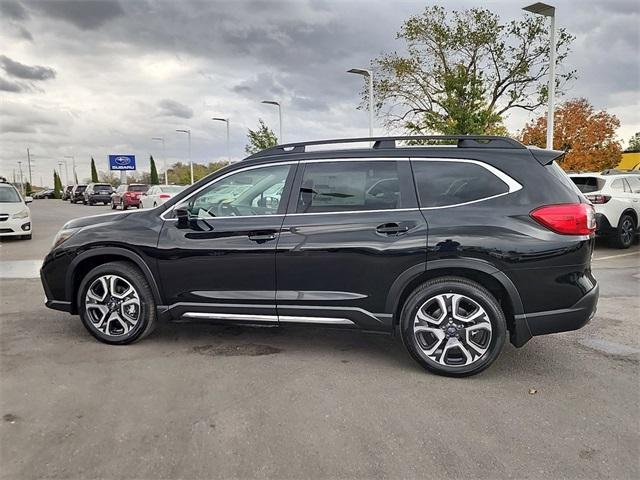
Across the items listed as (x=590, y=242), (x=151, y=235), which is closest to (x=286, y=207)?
(x=151, y=235)

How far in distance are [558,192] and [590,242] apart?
45 cm

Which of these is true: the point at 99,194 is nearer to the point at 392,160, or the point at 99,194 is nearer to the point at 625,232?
the point at 625,232

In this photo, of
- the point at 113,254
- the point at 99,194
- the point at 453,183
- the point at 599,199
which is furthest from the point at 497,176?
the point at 99,194

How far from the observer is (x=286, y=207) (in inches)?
153

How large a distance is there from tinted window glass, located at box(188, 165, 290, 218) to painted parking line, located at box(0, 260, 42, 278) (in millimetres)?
4900

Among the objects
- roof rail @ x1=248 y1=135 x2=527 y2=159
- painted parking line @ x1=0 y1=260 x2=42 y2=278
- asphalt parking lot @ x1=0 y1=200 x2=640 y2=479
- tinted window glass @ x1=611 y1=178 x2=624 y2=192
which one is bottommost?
asphalt parking lot @ x1=0 y1=200 x2=640 y2=479

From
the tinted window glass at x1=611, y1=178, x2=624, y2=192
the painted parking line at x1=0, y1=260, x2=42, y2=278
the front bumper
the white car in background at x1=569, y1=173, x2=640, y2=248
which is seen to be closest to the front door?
the painted parking line at x1=0, y1=260, x2=42, y2=278

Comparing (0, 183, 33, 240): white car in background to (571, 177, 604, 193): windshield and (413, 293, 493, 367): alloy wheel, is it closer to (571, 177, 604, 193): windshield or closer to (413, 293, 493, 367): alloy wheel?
(413, 293, 493, 367): alloy wheel

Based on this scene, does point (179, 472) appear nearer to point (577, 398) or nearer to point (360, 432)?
point (360, 432)

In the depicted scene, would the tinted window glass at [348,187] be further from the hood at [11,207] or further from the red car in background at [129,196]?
the red car in background at [129,196]

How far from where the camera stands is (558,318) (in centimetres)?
342

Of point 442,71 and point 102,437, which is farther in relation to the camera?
point 442,71

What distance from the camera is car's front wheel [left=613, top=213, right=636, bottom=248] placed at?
32.4 feet

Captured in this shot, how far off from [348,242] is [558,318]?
65.3 inches
